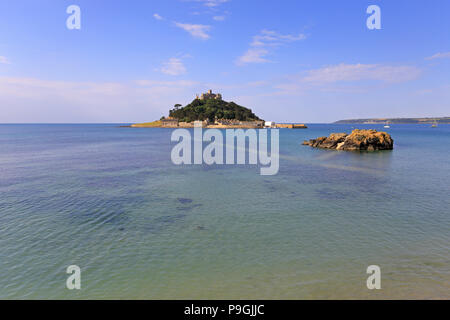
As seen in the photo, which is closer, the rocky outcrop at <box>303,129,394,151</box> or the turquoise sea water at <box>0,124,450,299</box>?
the turquoise sea water at <box>0,124,450,299</box>

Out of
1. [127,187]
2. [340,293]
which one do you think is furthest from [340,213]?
[127,187]

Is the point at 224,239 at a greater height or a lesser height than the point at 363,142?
lesser

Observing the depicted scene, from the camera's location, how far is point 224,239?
15242mm

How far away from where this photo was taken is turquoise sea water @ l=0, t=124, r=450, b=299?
1064 centimetres

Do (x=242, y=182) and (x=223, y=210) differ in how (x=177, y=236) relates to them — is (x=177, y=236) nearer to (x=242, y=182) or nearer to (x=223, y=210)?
(x=223, y=210)

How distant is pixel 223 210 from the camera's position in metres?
20.8

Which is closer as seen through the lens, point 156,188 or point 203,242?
point 203,242

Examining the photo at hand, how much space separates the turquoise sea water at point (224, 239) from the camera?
34.9 feet

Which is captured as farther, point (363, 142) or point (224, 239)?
point (363, 142)

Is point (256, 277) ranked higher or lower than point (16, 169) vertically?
lower

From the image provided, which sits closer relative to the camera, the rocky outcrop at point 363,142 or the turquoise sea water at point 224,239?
the turquoise sea water at point 224,239

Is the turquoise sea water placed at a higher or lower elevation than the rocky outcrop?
lower

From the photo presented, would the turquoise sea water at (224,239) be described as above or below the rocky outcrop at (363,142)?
below
